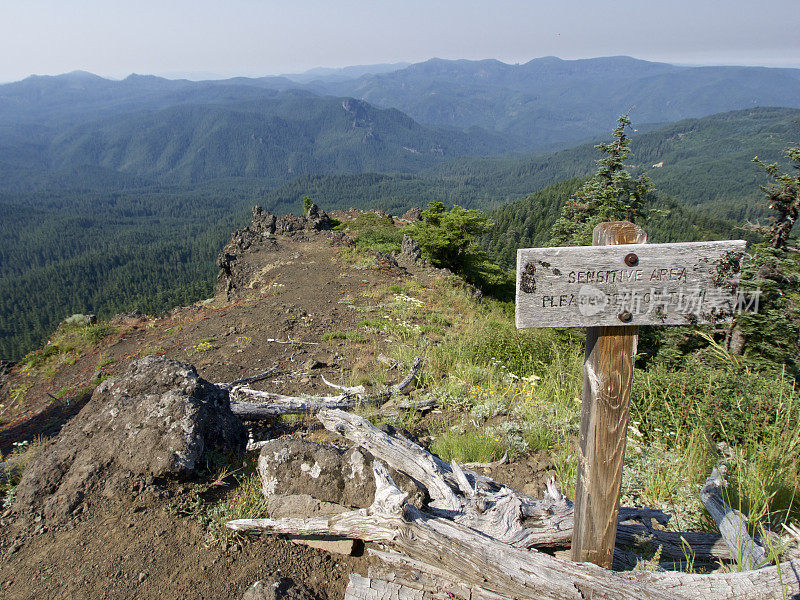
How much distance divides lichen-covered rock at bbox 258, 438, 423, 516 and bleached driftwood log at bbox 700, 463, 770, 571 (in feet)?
6.51

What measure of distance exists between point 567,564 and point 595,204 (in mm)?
20118

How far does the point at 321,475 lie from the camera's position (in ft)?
10.7

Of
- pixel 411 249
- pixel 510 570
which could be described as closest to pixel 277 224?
pixel 411 249

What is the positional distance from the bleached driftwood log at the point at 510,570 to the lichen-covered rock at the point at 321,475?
1.00ft

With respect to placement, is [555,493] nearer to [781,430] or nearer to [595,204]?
[781,430]

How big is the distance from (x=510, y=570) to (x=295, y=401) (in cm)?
333

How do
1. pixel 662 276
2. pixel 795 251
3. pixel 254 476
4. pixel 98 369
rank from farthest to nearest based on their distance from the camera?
pixel 795 251, pixel 98 369, pixel 254 476, pixel 662 276

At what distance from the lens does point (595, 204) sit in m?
19.9

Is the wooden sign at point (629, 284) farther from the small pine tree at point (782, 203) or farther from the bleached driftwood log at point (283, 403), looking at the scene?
the small pine tree at point (782, 203)

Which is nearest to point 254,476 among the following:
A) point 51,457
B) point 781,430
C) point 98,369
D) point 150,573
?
point 150,573

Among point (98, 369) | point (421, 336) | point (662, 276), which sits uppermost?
point (662, 276)

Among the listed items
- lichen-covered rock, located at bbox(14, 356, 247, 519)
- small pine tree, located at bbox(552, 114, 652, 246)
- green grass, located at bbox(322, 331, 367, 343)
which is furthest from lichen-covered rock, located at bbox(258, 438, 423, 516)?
small pine tree, located at bbox(552, 114, 652, 246)

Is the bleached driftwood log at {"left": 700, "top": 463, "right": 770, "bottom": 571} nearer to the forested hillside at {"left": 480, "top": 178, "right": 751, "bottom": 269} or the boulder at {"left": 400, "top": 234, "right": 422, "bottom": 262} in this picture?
the boulder at {"left": 400, "top": 234, "right": 422, "bottom": 262}

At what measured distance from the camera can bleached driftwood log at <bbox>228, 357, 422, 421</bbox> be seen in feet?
15.7
